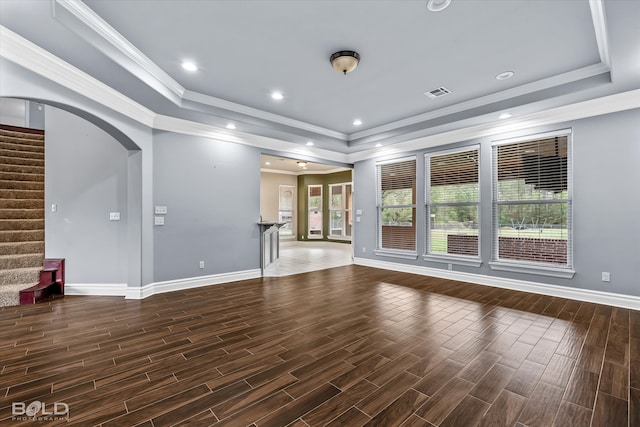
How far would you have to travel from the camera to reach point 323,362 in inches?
94.3

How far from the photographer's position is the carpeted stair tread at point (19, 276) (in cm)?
417

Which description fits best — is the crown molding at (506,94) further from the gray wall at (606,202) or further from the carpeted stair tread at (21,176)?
the carpeted stair tread at (21,176)

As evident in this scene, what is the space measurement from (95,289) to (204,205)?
→ 2021 mm

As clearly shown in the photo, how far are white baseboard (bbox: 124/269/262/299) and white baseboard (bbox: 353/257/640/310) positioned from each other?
10.5 ft

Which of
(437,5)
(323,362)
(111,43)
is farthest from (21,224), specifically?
(437,5)

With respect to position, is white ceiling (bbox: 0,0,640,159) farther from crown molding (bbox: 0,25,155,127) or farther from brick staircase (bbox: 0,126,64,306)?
brick staircase (bbox: 0,126,64,306)

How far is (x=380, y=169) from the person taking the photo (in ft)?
22.8

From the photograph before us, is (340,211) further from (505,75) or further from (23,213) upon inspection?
(23,213)

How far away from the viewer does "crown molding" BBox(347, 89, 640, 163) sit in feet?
12.5

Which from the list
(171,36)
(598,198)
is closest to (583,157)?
(598,198)

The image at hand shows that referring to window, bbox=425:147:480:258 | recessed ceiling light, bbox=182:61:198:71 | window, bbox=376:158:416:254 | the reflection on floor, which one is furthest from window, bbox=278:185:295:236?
recessed ceiling light, bbox=182:61:198:71

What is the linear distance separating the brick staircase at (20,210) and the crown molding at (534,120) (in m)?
6.70

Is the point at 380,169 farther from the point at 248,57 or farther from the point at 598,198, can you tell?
the point at 248,57

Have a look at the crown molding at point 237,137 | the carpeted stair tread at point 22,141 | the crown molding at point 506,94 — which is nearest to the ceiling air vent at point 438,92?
the crown molding at point 506,94
